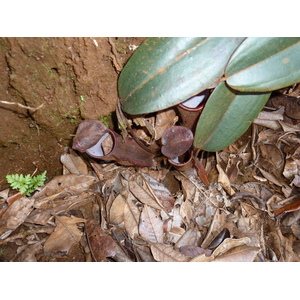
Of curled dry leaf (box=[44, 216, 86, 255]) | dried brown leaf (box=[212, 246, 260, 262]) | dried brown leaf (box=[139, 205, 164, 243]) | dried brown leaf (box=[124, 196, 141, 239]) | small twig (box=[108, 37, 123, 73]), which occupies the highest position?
small twig (box=[108, 37, 123, 73])

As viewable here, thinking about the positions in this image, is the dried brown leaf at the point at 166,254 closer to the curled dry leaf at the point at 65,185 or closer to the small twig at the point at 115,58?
the curled dry leaf at the point at 65,185

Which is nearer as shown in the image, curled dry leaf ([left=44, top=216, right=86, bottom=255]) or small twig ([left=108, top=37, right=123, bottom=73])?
small twig ([left=108, top=37, right=123, bottom=73])

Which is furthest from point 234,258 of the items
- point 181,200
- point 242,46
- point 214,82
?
point 242,46

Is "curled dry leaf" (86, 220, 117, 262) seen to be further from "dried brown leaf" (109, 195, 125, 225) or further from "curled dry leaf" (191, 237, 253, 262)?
"curled dry leaf" (191, 237, 253, 262)

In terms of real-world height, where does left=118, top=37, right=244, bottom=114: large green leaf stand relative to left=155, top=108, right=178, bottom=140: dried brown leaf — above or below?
above

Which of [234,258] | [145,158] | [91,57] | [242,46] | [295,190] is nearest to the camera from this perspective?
[242,46]

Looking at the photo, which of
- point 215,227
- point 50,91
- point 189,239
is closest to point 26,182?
point 50,91

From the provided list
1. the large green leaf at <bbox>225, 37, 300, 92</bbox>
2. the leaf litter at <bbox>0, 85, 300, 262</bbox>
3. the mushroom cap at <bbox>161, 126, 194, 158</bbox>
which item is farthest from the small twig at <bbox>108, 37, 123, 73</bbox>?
the large green leaf at <bbox>225, 37, 300, 92</bbox>

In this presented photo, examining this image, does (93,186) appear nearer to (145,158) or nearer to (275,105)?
(145,158)

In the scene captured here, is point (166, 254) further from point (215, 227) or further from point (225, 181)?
point (225, 181)
